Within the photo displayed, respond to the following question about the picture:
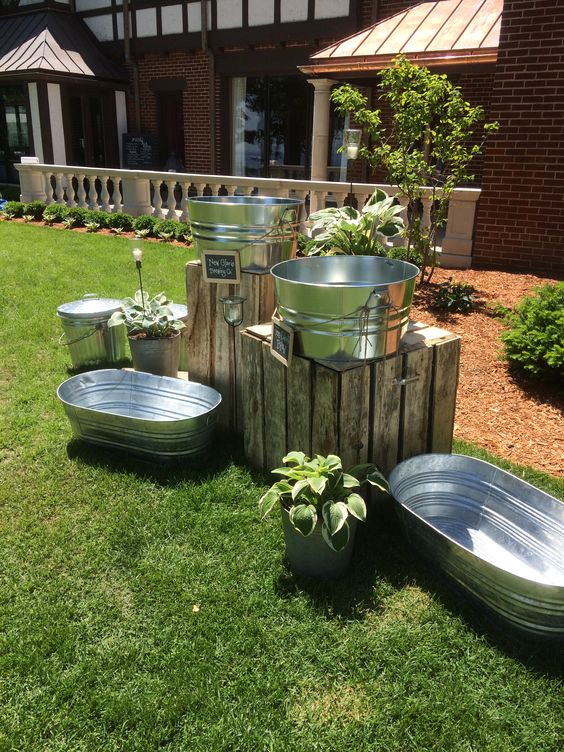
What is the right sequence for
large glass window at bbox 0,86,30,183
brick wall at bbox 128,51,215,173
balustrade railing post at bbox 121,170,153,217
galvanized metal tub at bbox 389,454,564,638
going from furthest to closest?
1. large glass window at bbox 0,86,30,183
2. brick wall at bbox 128,51,215,173
3. balustrade railing post at bbox 121,170,153,217
4. galvanized metal tub at bbox 389,454,564,638

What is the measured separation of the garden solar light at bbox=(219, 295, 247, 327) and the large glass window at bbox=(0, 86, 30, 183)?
15.6 metres

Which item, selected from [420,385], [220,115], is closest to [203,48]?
[220,115]

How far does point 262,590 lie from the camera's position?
2709 mm

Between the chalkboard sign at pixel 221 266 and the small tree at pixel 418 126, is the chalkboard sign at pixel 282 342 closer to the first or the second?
the chalkboard sign at pixel 221 266

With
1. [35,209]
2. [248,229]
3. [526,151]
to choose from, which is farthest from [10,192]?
[248,229]

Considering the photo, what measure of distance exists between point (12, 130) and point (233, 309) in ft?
56.5

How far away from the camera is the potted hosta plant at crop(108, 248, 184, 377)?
166 inches

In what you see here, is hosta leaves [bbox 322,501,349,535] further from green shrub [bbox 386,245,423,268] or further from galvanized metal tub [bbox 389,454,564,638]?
green shrub [bbox 386,245,423,268]

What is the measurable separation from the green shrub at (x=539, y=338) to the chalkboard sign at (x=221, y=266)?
2300mm

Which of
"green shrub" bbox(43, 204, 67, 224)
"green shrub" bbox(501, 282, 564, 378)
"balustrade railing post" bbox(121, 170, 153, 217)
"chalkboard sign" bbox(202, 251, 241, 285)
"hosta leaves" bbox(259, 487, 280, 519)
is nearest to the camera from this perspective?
"hosta leaves" bbox(259, 487, 280, 519)

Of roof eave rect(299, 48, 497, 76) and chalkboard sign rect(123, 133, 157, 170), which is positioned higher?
roof eave rect(299, 48, 497, 76)

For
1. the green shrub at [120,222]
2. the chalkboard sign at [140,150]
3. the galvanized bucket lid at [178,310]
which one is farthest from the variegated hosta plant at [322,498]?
the chalkboard sign at [140,150]

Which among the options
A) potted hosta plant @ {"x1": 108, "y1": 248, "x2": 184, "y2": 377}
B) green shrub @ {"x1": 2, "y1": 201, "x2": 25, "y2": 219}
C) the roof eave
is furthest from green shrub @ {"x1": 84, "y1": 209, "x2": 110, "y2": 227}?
potted hosta plant @ {"x1": 108, "y1": 248, "x2": 184, "y2": 377}

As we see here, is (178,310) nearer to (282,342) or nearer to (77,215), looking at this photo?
(282,342)
